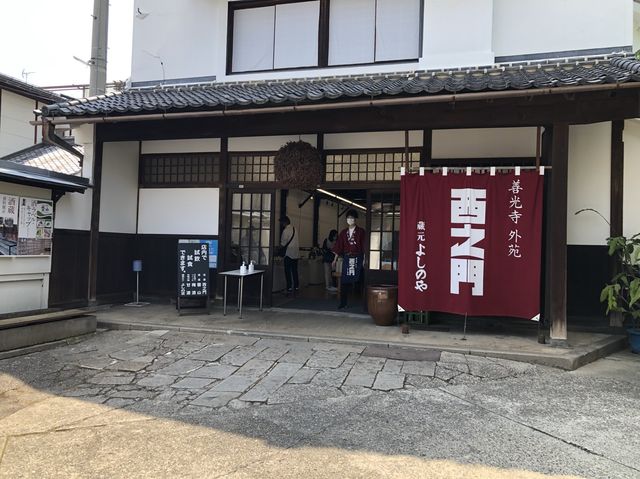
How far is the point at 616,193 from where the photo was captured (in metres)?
7.71

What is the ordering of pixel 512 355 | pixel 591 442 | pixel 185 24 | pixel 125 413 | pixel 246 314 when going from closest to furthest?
1. pixel 591 442
2. pixel 125 413
3. pixel 512 355
4. pixel 246 314
5. pixel 185 24

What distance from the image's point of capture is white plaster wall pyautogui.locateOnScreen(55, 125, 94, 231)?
8.54 meters

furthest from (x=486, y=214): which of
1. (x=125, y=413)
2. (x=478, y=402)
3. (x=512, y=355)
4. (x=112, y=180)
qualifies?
(x=112, y=180)

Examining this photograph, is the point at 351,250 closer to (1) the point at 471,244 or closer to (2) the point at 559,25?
(1) the point at 471,244

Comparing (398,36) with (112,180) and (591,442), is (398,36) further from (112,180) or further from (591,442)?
(591,442)

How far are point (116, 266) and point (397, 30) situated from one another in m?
7.74

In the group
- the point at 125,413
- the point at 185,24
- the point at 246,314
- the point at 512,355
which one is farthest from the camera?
the point at 185,24

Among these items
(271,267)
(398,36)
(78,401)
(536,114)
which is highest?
(398,36)

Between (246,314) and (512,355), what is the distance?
4.80 meters

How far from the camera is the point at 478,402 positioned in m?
4.86

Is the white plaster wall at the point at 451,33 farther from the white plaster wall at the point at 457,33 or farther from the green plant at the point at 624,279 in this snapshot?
the green plant at the point at 624,279

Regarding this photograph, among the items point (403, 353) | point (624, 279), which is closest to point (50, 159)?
point (403, 353)

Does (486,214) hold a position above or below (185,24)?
below

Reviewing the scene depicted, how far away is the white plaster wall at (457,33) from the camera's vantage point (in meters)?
8.84
